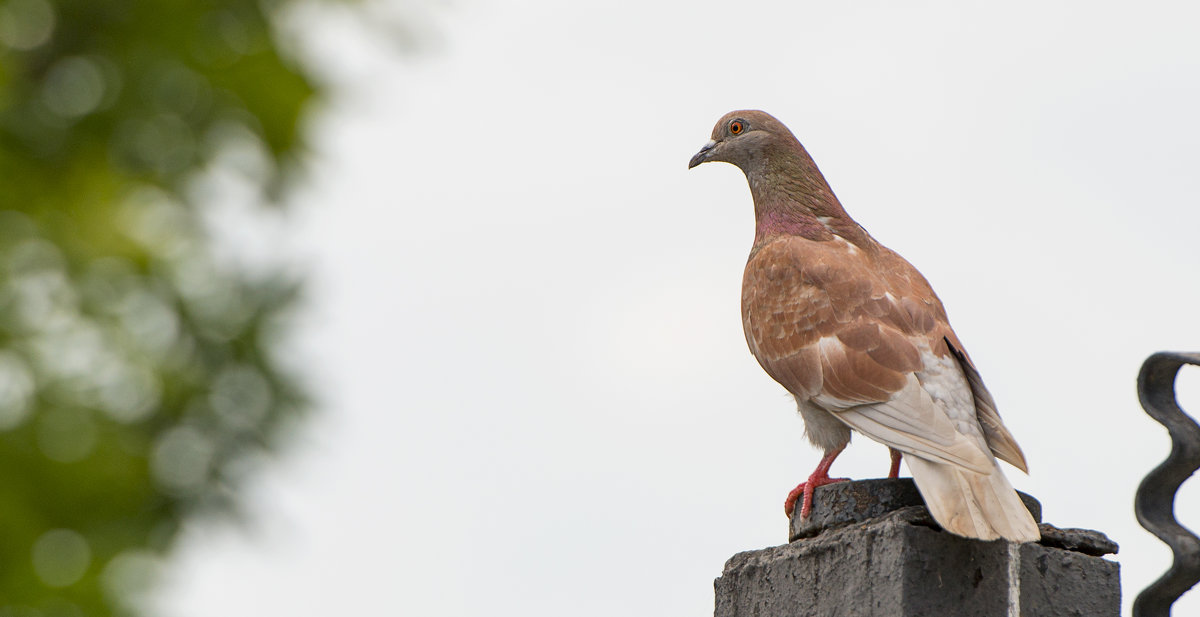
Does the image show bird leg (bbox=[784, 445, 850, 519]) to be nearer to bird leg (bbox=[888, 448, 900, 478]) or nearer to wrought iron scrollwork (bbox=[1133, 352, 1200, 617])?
bird leg (bbox=[888, 448, 900, 478])

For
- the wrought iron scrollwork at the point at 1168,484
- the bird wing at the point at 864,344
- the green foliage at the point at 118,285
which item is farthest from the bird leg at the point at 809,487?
the green foliage at the point at 118,285

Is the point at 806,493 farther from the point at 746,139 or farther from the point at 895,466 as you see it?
the point at 746,139

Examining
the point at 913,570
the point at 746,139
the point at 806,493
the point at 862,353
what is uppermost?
the point at 746,139

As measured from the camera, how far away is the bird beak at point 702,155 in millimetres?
5070

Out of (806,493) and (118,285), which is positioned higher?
(806,493)

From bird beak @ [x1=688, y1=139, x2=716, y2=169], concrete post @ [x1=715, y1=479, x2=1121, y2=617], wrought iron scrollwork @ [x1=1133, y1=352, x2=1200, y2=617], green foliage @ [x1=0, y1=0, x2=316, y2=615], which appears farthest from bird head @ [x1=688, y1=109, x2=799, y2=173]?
green foliage @ [x1=0, y1=0, x2=316, y2=615]

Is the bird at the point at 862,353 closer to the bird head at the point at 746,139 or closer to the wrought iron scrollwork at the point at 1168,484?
the bird head at the point at 746,139

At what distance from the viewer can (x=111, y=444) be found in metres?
1.55

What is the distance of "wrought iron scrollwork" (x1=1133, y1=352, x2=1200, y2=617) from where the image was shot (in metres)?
2.95

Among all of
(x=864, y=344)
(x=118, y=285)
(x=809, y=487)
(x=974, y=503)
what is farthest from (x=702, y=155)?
(x=118, y=285)

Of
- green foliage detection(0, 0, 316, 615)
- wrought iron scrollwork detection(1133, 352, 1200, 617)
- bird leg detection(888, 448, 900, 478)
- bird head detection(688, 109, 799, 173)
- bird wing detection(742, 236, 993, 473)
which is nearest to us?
green foliage detection(0, 0, 316, 615)

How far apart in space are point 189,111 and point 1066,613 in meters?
2.48

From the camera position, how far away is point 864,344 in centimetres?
382

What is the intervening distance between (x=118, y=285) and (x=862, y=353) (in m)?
2.66
